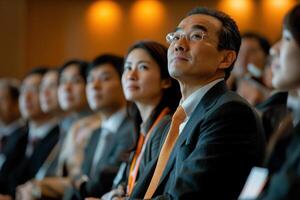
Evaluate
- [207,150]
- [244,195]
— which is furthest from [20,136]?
[244,195]

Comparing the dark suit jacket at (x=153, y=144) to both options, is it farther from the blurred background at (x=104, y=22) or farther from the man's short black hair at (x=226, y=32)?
the blurred background at (x=104, y=22)

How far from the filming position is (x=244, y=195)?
1496mm

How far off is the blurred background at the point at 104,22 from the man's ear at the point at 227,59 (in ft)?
17.9

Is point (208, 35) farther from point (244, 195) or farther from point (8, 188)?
point (8, 188)

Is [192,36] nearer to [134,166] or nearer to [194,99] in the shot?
[194,99]

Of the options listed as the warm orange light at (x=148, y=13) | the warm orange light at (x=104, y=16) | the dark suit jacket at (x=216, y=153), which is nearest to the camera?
the dark suit jacket at (x=216, y=153)

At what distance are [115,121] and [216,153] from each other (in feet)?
5.13

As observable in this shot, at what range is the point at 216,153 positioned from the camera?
1764 mm

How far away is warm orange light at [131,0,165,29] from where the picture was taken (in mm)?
7896

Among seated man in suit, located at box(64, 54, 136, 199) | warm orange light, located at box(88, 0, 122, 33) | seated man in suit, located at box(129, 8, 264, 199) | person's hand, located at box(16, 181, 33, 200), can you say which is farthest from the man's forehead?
warm orange light, located at box(88, 0, 122, 33)

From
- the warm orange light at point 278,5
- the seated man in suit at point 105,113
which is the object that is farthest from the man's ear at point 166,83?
the warm orange light at point 278,5

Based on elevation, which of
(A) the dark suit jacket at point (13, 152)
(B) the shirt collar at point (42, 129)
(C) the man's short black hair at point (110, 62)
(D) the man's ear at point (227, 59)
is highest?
(D) the man's ear at point (227, 59)

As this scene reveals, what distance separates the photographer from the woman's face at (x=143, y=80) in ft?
8.53

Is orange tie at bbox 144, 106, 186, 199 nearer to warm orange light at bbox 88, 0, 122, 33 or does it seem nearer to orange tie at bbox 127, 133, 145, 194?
orange tie at bbox 127, 133, 145, 194
